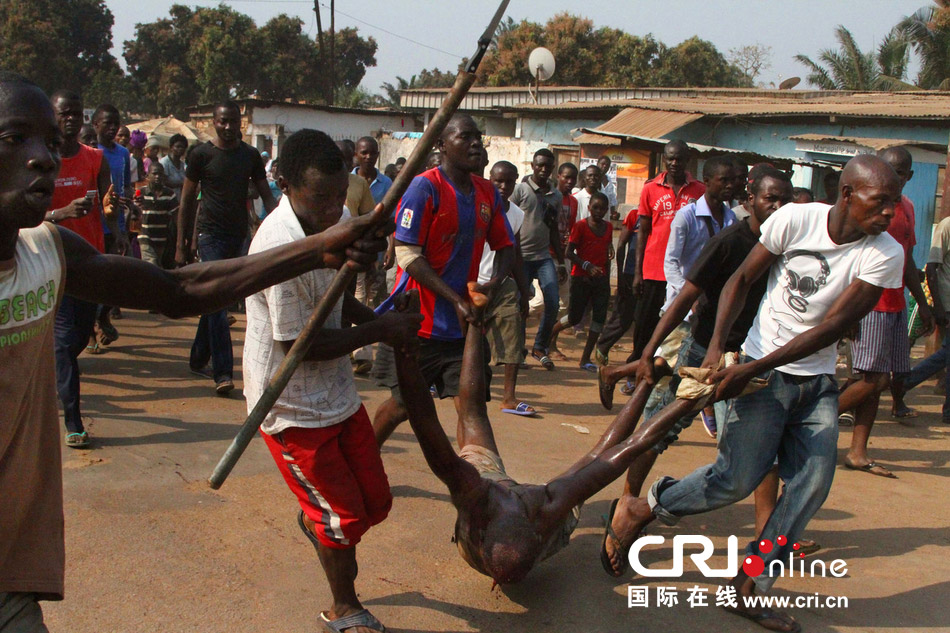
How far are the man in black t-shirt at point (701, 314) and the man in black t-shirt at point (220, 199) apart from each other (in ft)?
10.1

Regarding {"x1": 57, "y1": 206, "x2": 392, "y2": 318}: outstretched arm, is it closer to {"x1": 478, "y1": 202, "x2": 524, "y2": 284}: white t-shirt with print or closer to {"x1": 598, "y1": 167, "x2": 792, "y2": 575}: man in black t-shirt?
{"x1": 598, "y1": 167, "x2": 792, "y2": 575}: man in black t-shirt

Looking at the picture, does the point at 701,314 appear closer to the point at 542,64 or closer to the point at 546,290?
the point at 546,290

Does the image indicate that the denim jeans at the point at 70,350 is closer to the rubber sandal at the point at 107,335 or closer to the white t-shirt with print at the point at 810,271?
the rubber sandal at the point at 107,335

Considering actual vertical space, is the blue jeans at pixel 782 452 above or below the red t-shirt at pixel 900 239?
below

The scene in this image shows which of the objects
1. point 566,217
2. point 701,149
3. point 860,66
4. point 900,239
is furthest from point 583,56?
point 900,239

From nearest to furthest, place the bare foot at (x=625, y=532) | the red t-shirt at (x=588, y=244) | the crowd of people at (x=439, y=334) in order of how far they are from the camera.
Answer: the crowd of people at (x=439, y=334)
the bare foot at (x=625, y=532)
the red t-shirt at (x=588, y=244)

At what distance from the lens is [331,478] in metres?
3.13

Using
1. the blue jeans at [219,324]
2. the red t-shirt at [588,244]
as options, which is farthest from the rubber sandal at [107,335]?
the red t-shirt at [588,244]

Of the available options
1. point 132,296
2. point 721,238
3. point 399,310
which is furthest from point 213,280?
point 721,238

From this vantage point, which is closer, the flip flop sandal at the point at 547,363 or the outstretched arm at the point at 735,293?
the outstretched arm at the point at 735,293

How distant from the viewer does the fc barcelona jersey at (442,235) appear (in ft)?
15.0

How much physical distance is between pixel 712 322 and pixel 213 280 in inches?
125

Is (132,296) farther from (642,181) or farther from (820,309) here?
(642,181)

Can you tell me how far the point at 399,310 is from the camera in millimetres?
3447
